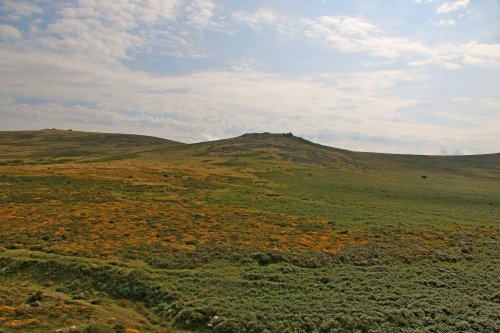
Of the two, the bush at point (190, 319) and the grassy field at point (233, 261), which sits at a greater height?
the grassy field at point (233, 261)

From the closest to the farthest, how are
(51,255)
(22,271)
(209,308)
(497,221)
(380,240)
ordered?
(209,308) → (22,271) → (51,255) → (380,240) → (497,221)

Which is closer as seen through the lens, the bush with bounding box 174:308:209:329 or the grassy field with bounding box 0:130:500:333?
the bush with bounding box 174:308:209:329

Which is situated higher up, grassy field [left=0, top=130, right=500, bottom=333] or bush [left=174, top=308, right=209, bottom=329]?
grassy field [left=0, top=130, right=500, bottom=333]

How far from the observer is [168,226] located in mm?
42969

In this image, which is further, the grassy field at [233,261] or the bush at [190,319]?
the grassy field at [233,261]

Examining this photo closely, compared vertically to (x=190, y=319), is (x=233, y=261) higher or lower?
higher

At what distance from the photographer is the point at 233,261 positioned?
32.6 metres

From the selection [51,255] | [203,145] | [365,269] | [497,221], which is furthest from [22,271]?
[203,145]

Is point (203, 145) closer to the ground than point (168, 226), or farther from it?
farther from it

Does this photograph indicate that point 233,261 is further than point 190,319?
Yes

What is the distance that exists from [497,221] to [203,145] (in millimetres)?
121040

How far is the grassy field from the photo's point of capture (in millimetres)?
22500

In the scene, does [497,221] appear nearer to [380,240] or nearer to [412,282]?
[380,240]

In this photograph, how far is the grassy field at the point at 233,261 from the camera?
73.8 ft
